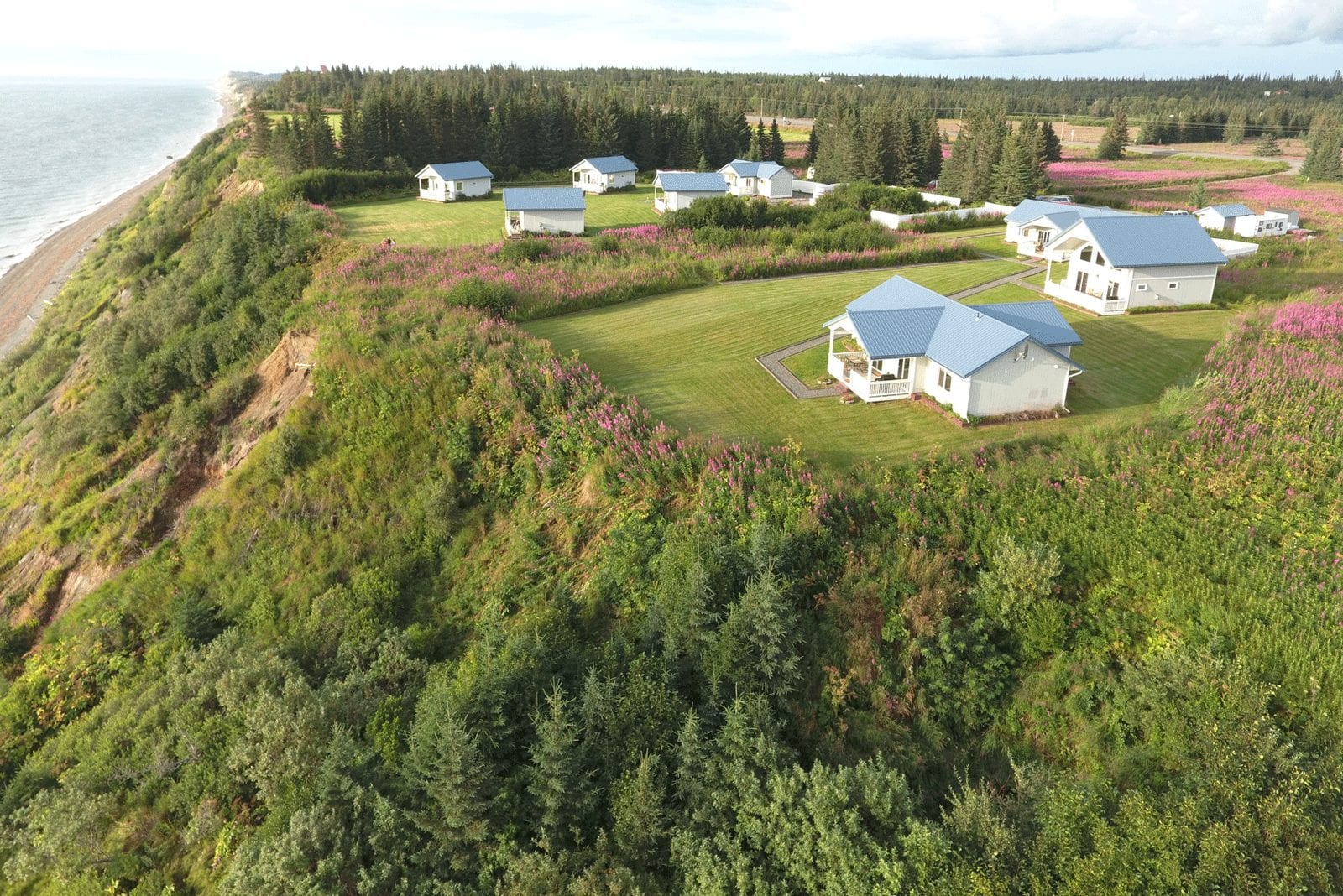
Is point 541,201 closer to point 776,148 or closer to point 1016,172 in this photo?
point 1016,172

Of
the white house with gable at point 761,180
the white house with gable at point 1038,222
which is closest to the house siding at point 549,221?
the white house with gable at point 761,180

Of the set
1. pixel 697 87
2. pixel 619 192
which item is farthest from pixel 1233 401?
pixel 697 87

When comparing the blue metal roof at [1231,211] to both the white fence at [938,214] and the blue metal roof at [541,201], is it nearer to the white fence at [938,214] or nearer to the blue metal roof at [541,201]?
the white fence at [938,214]

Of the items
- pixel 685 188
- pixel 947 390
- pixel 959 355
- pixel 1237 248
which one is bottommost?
pixel 947 390

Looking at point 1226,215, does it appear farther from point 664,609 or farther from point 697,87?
point 697,87

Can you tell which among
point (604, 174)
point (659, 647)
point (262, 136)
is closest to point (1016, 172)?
point (604, 174)
